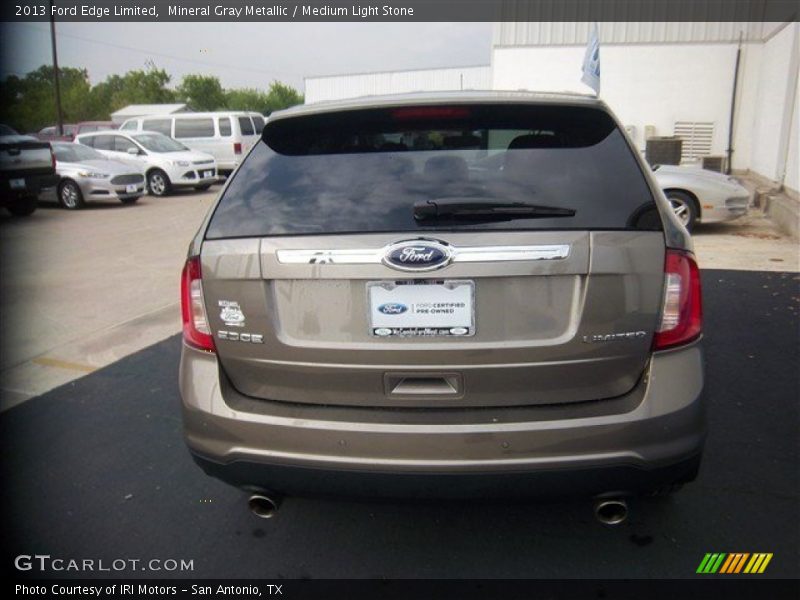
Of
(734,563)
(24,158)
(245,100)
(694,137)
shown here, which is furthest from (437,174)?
(245,100)

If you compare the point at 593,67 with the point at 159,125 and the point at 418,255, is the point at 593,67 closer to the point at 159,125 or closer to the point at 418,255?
the point at 418,255

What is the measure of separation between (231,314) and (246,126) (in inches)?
821

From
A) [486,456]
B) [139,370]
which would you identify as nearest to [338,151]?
[486,456]

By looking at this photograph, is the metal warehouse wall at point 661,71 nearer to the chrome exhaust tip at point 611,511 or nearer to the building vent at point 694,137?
the building vent at point 694,137

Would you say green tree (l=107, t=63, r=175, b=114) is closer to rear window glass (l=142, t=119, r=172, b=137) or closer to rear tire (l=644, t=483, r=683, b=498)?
rear window glass (l=142, t=119, r=172, b=137)

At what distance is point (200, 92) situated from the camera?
85.6 m

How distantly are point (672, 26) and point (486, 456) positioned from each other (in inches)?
730

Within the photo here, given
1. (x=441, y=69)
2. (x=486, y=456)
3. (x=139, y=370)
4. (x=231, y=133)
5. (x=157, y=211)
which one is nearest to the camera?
(x=486, y=456)

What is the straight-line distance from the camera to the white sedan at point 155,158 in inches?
721

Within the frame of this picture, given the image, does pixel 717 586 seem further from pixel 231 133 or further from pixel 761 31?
pixel 231 133

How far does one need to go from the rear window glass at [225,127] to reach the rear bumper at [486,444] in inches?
810

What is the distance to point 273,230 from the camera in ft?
7.72

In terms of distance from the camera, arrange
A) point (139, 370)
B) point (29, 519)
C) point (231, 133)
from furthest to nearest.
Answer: point (231, 133), point (139, 370), point (29, 519)

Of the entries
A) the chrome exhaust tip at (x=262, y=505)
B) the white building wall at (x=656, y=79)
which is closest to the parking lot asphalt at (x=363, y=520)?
the chrome exhaust tip at (x=262, y=505)
